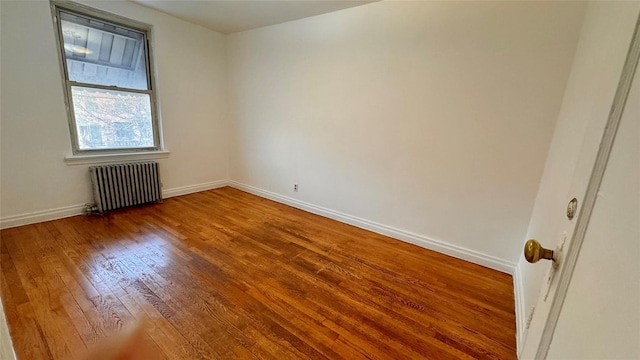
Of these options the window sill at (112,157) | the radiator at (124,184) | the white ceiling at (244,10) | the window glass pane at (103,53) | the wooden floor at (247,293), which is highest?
the white ceiling at (244,10)

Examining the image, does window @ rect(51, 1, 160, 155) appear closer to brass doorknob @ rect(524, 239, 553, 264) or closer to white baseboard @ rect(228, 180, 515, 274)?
white baseboard @ rect(228, 180, 515, 274)

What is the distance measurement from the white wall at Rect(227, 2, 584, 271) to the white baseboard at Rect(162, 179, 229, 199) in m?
1.53

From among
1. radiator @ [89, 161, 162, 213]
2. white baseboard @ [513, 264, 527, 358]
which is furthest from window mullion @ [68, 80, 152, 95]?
white baseboard @ [513, 264, 527, 358]

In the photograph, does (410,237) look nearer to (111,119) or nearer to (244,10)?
(244,10)

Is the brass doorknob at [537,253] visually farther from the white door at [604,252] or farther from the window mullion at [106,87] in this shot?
the window mullion at [106,87]

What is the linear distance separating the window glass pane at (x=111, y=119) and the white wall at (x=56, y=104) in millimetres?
172

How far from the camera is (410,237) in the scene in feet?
9.29

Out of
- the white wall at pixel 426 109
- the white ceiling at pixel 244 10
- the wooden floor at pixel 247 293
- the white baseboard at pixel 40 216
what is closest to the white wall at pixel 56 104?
the white baseboard at pixel 40 216

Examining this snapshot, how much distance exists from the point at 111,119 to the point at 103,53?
0.77 meters

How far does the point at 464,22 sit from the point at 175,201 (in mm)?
3998

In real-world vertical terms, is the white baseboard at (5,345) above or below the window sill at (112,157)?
below

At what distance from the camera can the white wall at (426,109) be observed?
6.72ft

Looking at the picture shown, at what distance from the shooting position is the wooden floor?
60.7 inches

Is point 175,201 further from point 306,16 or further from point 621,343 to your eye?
point 621,343
